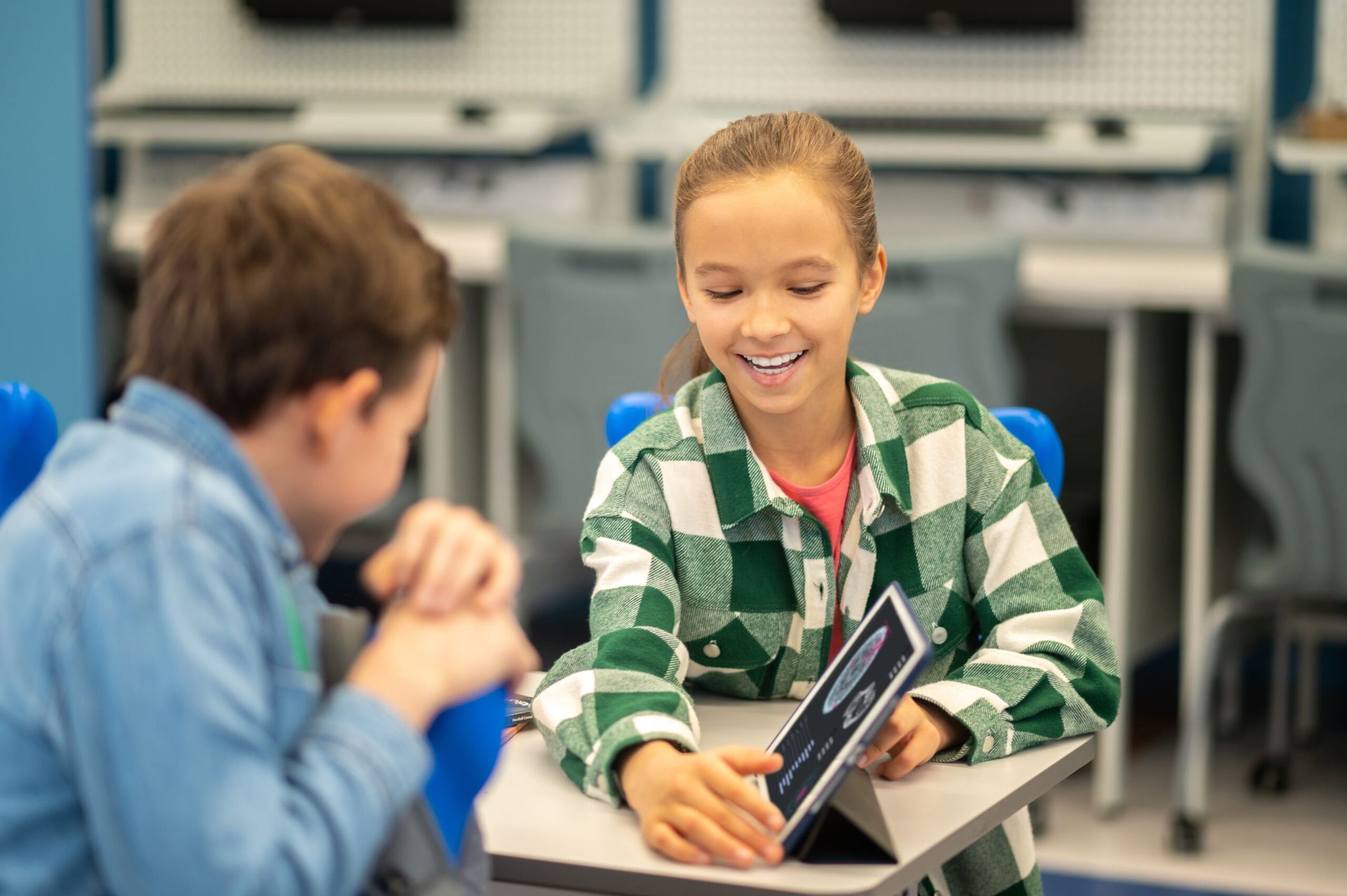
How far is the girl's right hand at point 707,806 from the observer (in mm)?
905

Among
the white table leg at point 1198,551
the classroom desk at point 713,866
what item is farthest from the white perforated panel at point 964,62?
the classroom desk at point 713,866

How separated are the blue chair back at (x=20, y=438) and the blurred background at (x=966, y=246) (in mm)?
1363

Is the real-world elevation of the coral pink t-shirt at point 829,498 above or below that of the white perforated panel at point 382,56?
below

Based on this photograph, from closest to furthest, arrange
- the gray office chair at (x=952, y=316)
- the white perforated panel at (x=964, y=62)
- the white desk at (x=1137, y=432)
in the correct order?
the gray office chair at (x=952, y=316), the white desk at (x=1137, y=432), the white perforated panel at (x=964, y=62)

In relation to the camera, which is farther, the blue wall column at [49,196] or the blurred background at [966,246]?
the blue wall column at [49,196]

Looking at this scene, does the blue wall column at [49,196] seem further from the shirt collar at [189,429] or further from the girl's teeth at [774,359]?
the shirt collar at [189,429]

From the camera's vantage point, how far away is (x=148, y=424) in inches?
29.2

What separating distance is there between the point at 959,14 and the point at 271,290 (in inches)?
107

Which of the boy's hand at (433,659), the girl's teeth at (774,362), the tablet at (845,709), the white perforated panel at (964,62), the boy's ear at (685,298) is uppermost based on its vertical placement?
the white perforated panel at (964,62)

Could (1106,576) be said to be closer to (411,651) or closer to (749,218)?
(749,218)

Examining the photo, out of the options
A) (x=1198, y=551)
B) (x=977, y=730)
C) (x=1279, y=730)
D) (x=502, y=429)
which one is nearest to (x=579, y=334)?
(x=502, y=429)

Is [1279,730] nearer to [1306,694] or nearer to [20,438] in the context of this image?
[1306,694]

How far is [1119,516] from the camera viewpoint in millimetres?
2678

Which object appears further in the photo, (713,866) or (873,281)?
(873,281)
